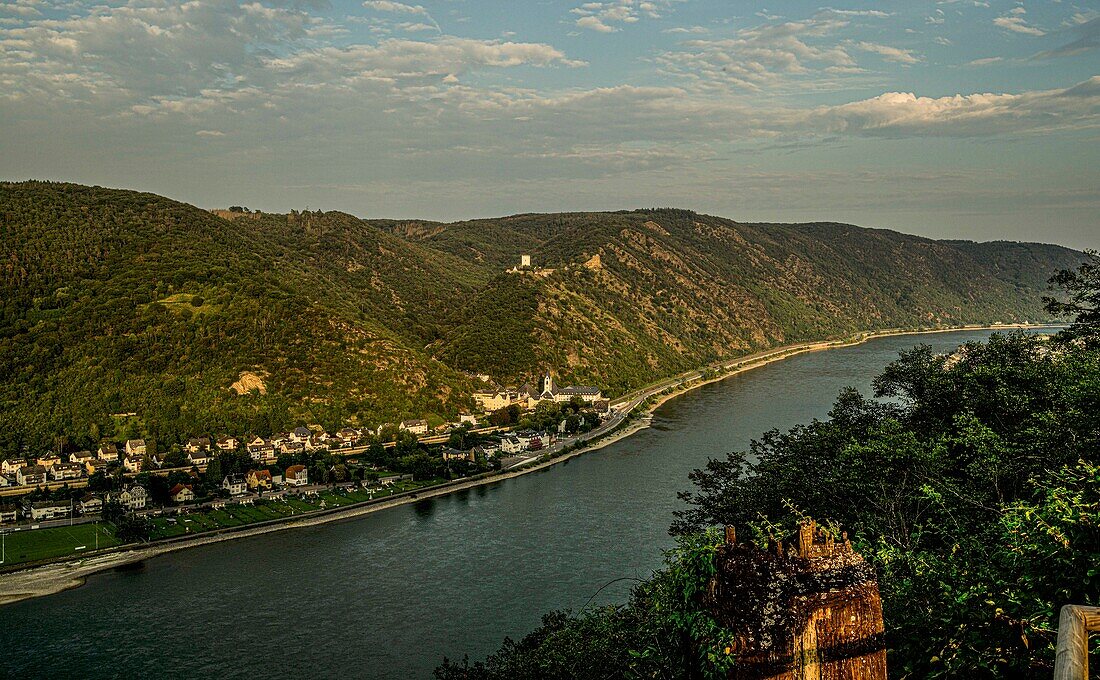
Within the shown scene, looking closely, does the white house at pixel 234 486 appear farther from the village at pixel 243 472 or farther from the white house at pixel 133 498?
the white house at pixel 133 498

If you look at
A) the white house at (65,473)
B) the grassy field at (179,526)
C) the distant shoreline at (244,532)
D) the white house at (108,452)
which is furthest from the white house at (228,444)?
the distant shoreline at (244,532)

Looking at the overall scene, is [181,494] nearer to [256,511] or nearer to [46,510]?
[256,511]

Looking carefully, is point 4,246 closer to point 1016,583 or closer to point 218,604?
point 218,604

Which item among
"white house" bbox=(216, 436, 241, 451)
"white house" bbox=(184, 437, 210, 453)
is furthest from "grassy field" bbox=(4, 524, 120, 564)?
"white house" bbox=(216, 436, 241, 451)

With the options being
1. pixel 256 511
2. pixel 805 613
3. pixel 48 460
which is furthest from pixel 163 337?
pixel 805 613

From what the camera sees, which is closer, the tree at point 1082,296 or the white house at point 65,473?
the tree at point 1082,296

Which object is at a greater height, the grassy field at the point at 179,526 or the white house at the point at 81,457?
the white house at the point at 81,457

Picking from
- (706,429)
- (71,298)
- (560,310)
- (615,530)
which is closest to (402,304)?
(560,310)
